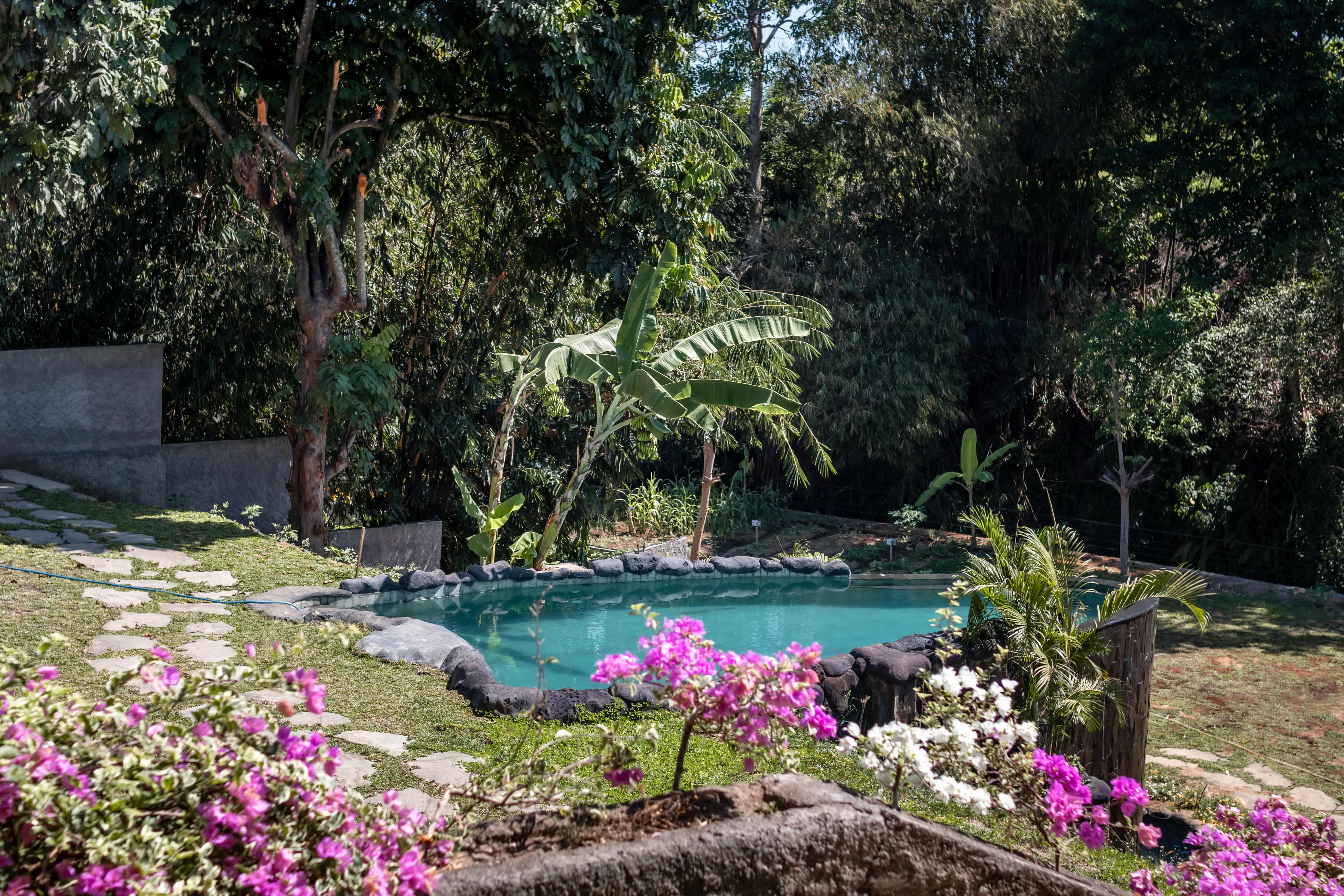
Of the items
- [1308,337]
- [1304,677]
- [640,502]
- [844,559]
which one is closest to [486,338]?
[640,502]

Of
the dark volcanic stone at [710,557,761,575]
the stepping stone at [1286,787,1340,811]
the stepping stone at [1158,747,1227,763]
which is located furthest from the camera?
the dark volcanic stone at [710,557,761,575]

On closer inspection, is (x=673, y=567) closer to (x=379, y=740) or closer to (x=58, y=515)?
(x=58, y=515)

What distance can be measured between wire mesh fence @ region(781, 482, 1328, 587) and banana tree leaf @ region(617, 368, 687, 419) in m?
5.67

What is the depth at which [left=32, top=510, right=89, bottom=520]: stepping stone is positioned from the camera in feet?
24.1

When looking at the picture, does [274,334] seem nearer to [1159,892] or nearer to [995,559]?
[995,559]

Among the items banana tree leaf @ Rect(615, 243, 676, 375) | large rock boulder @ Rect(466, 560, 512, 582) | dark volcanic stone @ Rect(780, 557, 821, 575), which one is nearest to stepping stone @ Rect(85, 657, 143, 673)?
large rock boulder @ Rect(466, 560, 512, 582)

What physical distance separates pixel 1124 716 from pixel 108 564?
6.09 meters

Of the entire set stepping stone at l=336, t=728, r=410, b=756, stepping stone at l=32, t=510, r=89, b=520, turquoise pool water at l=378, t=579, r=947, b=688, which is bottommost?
turquoise pool water at l=378, t=579, r=947, b=688

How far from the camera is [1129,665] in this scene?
5.54 m

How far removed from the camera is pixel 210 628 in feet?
17.4

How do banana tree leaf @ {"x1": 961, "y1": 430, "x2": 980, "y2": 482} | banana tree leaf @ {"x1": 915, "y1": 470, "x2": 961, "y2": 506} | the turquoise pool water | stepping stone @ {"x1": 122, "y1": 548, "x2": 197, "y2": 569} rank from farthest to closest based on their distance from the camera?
banana tree leaf @ {"x1": 915, "y1": 470, "x2": 961, "y2": 506}, banana tree leaf @ {"x1": 961, "y1": 430, "x2": 980, "y2": 482}, the turquoise pool water, stepping stone @ {"x1": 122, "y1": 548, "x2": 197, "y2": 569}

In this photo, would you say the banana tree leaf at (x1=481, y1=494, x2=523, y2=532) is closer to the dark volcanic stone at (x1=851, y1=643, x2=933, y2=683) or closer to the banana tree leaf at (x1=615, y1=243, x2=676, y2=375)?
the banana tree leaf at (x1=615, y1=243, x2=676, y2=375)

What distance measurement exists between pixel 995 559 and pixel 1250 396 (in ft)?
26.6

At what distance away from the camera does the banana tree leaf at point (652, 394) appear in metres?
8.46
